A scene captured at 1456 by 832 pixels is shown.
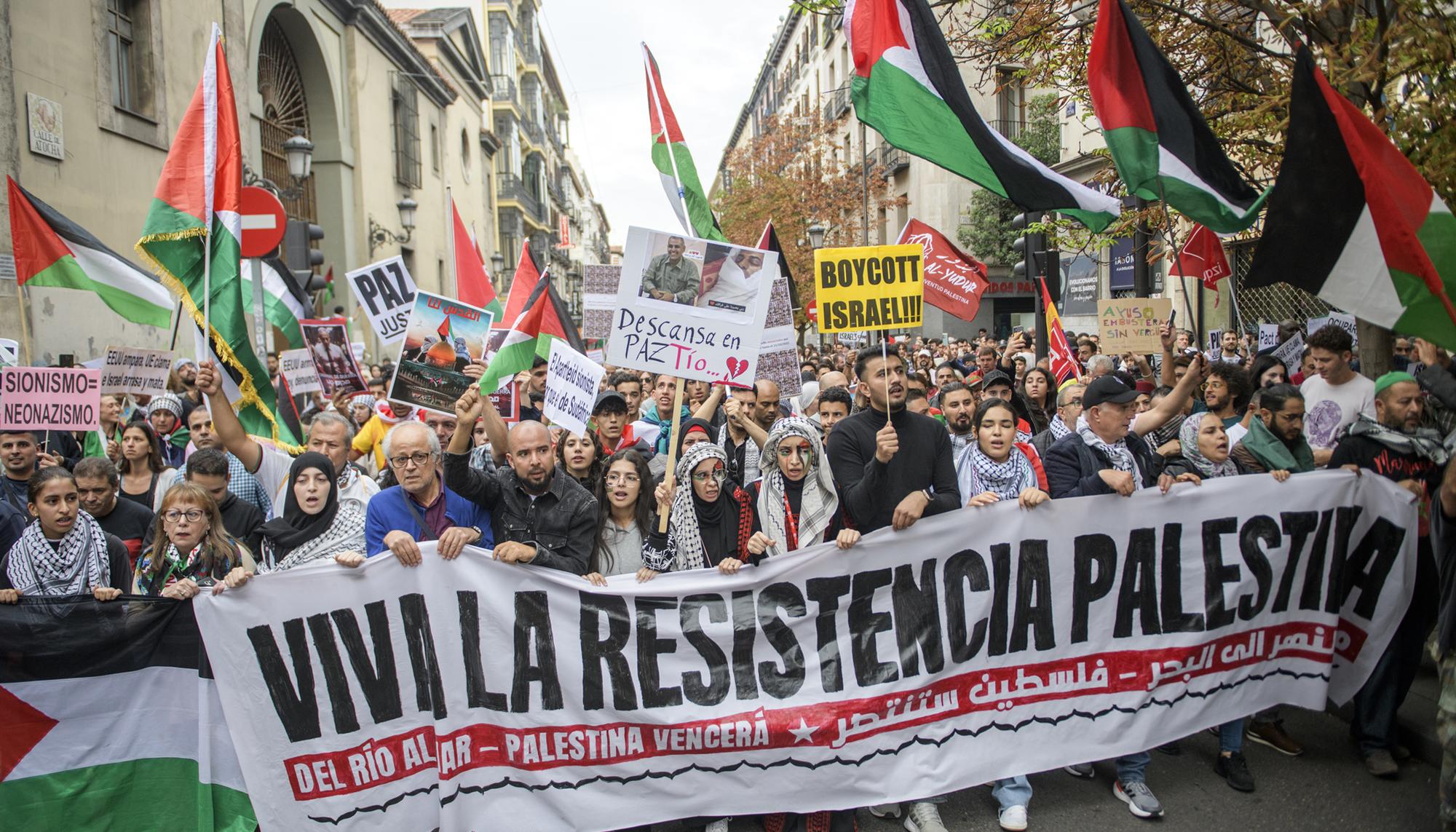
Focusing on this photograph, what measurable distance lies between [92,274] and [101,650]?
14.0ft

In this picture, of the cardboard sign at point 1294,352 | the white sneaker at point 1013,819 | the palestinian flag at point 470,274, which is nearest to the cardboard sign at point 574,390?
the white sneaker at point 1013,819

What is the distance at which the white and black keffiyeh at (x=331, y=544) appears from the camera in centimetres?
459

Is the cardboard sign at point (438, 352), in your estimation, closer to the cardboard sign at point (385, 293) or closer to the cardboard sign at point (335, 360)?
the cardboard sign at point (385, 293)

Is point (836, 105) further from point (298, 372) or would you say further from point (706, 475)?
point (706, 475)

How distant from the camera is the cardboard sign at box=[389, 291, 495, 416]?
574 centimetres

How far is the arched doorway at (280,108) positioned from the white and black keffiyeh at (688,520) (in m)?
17.6

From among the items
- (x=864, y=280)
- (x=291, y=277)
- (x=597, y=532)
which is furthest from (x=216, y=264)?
(x=291, y=277)

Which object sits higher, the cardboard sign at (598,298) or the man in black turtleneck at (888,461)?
the cardboard sign at (598,298)

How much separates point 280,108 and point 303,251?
452 inches

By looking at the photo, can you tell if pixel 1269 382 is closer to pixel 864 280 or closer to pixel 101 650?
pixel 864 280

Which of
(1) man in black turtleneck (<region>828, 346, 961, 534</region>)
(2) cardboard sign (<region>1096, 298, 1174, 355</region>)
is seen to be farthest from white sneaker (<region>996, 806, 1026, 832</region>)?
(2) cardboard sign (<region>1096, 298, 1174, 355</region>)

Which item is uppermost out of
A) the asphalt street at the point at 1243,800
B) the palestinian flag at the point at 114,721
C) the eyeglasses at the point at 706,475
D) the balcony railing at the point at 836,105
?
the balcony railing at the point at 836,105

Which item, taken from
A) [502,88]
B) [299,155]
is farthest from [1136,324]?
[502,88]

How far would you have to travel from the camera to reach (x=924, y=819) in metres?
4.23
